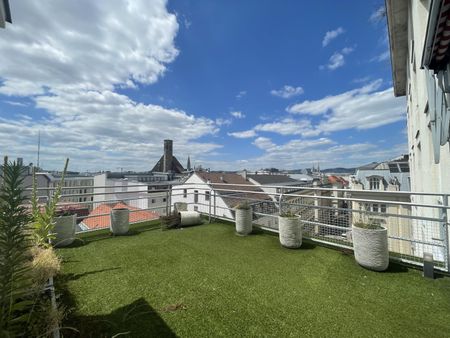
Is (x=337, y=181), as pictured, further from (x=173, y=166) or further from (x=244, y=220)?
(x=244, y=220)

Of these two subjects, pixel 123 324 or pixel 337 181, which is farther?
pixel 337 181

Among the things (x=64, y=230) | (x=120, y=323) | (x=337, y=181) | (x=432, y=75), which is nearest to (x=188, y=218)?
(x=64, y=230)

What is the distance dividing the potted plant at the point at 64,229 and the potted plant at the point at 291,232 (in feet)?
11.4

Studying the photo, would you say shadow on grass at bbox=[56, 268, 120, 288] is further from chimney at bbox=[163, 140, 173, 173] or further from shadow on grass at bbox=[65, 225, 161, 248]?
chimney at bbox=[163, 140, 173, 173]

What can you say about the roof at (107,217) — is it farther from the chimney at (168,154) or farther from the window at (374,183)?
the chimney at (168,154)

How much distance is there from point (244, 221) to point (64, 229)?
10.1ft

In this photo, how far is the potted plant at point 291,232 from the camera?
3.49m

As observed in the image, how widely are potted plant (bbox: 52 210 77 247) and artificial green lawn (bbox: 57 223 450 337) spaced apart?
7.4 inches

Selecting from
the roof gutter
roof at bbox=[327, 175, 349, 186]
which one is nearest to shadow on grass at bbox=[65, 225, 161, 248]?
the roof gutter

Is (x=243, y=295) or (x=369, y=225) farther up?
(x=369, y=225)

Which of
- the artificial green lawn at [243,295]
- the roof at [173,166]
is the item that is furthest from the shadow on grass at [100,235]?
the roof at [173,166]

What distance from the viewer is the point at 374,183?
63.3 feet

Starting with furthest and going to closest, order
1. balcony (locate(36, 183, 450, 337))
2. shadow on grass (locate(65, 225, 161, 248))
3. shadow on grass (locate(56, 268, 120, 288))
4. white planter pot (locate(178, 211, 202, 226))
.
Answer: white planter pot (locate(178, 211, 202, 226))
shadow on grass (locate(65, 225, 161, 248))
shadow on grass (locate(56, 268, 120, 288))
balcony (locate(36, 183, 450, 337))

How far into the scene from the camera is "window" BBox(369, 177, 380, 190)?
19055 millimetres
